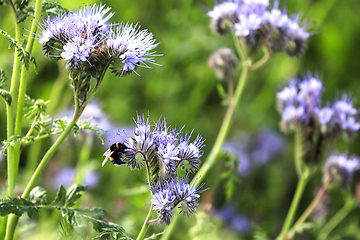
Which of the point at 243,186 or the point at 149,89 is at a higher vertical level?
the point at 149,89

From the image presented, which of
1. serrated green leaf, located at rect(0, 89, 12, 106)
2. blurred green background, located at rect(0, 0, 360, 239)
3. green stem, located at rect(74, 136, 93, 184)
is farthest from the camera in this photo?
blurred green background, located at rect(0, 0, 360, 239)

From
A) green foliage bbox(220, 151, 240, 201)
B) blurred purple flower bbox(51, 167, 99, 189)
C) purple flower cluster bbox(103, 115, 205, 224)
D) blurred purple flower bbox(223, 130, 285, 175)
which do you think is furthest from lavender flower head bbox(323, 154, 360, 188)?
blurred purple flower bbox(51, 167, 99, 189)

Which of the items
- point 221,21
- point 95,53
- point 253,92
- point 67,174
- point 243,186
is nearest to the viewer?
point 95,53

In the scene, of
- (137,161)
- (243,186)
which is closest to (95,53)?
(137,161)

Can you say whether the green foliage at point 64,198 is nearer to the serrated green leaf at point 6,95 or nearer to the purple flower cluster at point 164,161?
the purple flower cluster at point 164,161

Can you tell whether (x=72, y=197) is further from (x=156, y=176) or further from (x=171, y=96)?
(x=171, y=96)

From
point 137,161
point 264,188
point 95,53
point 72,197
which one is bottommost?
point 72,197

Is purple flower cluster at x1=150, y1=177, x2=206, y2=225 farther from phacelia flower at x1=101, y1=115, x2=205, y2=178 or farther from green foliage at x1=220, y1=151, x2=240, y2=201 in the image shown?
green foliage at x1=220, y1=151, x2=240, y2=201
